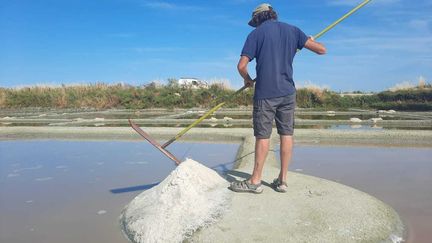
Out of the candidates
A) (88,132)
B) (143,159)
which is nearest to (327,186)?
(143,159)

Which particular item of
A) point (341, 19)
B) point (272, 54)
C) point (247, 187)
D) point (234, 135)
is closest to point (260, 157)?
point (247, 187)

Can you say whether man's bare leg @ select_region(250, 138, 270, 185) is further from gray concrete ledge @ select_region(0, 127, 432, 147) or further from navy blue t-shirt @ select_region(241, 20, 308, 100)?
gray concrete ledge @ select_region(0, 127, 432, 147)

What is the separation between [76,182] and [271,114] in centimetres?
183

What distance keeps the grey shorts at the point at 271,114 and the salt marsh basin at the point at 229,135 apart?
8.73ft

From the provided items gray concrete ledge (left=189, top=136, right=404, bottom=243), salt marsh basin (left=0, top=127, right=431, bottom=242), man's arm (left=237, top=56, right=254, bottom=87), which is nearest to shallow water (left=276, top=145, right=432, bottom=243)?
gray concrete ledge (left=189, top=136, right=404, bottom=243)

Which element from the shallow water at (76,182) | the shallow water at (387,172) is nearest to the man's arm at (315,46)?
the shallow water at (387,172)

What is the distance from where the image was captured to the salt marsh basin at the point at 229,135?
16.8ft

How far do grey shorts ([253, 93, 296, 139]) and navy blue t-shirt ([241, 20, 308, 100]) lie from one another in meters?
0.04

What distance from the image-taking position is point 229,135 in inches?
221

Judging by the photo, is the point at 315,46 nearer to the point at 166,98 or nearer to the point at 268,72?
the point at 268,72

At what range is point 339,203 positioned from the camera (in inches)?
92.7

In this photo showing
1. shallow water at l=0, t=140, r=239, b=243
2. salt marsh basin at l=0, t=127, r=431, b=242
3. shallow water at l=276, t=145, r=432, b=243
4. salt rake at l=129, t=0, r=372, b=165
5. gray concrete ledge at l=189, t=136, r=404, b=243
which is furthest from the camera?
salt marsh basin at l=0, t=127, r=431, b=242

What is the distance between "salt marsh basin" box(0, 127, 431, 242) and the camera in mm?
5121

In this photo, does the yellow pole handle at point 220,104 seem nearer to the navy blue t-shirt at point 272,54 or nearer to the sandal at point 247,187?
the navy blue t-shirt at point 272,54
